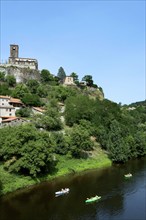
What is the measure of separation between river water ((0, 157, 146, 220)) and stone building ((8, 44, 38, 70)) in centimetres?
7565

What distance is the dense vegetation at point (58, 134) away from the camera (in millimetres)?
51906

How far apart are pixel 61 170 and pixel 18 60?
77312mm

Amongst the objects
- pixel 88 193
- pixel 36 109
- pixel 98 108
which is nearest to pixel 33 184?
pixel 88 193

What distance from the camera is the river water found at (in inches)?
1511

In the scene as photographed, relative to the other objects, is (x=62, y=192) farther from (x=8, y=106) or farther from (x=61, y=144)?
(x=8, y=106)

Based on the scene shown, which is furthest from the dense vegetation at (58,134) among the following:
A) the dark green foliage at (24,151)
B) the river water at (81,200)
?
the river water at (81,200)

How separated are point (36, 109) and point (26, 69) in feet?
119

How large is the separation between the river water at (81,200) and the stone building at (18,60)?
75652 mm

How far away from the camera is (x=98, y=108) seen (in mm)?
90125

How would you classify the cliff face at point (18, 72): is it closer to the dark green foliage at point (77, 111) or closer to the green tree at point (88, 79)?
the green tree at point (88, 79)

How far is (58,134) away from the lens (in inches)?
2630

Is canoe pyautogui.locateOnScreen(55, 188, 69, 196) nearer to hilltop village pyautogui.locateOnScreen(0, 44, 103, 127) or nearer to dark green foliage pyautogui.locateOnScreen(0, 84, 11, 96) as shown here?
hilltop village pyautogui.locateOnScreen(0, 44, 103, 127)

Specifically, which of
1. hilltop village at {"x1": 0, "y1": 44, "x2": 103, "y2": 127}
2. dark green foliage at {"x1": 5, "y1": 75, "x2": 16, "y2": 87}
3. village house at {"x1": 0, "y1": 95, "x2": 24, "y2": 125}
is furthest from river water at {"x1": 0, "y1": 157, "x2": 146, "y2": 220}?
dark green foliage at {"x1": 5, "y1": 75, "x2": 16, "y2": 87}

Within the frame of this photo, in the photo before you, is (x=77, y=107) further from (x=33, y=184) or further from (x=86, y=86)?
(x=86, y=86)
